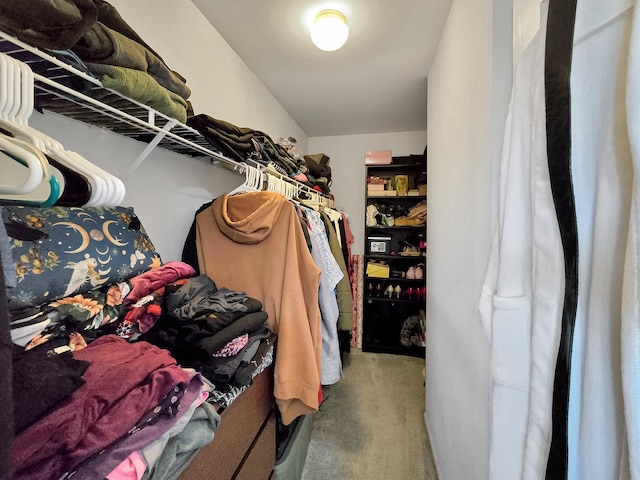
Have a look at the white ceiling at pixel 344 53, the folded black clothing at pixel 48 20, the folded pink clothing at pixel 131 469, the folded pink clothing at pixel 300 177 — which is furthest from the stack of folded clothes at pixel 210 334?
A: the white ceiling at pixel 344 53

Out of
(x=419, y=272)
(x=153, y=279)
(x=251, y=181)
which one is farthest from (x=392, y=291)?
(x=153, y=279)

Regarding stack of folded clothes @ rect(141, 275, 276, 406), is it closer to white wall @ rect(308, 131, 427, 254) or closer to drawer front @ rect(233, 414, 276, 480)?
drawer front @ rect(233, 414, 276, 480)

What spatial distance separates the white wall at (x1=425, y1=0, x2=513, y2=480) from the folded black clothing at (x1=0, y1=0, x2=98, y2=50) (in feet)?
3.20

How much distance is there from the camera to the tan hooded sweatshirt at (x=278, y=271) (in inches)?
45.1

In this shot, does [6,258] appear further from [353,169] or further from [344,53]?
[353,169]

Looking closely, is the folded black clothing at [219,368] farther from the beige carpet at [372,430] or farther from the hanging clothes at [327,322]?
the beige carpet at [372,430]

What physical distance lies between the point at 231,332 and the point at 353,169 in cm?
279

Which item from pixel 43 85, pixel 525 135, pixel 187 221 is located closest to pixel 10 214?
pixel 43 85

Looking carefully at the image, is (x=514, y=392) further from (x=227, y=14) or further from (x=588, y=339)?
(x=227, y=14)

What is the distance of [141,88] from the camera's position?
2.44 feet

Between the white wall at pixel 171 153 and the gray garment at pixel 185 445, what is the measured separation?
80cm

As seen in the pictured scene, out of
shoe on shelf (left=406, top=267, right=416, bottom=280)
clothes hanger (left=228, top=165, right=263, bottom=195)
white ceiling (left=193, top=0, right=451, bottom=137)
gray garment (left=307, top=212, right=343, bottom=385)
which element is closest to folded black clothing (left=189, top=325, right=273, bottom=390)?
gray garment (left=307, top=212, right=343, bottom=385)

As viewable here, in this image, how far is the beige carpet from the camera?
1537 millimetres

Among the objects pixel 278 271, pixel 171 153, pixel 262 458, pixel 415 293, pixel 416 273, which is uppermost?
pixel 171 153
